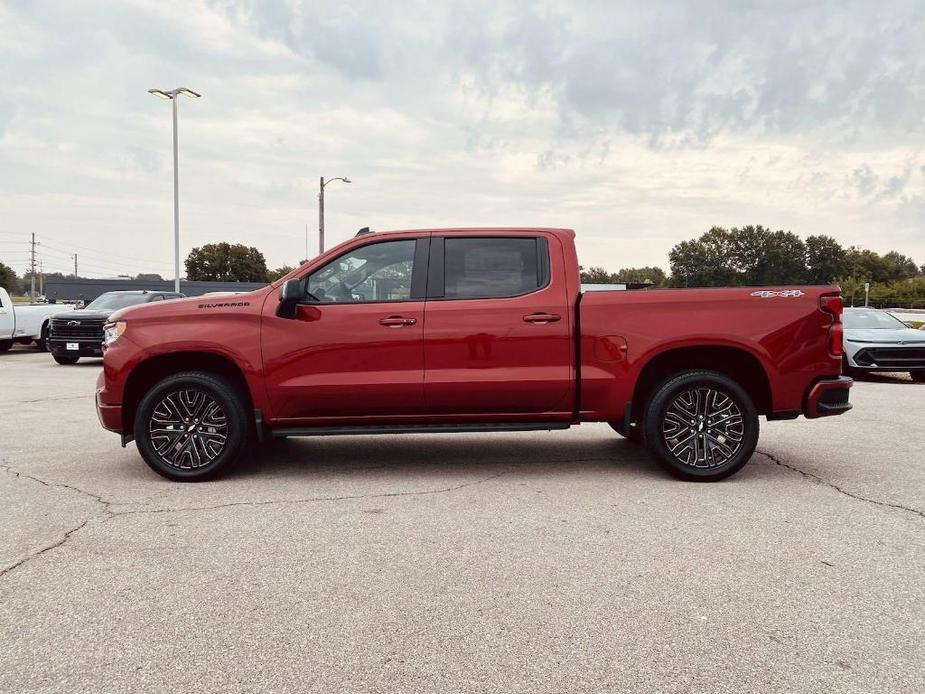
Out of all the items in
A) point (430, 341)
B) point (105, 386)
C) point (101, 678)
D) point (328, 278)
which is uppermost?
point (328, 278)

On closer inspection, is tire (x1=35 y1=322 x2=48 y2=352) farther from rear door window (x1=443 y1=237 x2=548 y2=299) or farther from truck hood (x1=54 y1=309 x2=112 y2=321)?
rear door window (x1=443 y1=237 x2=548 y2=299)

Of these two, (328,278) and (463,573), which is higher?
(328,278)

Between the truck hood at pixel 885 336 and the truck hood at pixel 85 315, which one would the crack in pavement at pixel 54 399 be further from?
the truck hood at pixel 885 336

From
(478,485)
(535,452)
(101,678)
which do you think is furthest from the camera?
(535,452)

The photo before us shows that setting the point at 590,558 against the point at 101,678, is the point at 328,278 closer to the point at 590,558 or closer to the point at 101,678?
the point at 590,558

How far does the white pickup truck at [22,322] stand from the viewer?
19391 millimetres

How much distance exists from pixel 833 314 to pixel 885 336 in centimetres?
948

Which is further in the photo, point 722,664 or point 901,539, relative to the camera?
point 901,539

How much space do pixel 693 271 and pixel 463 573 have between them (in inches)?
5090

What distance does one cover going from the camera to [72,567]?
13.0 ft

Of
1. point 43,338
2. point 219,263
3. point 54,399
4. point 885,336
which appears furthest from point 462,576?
point 219,263

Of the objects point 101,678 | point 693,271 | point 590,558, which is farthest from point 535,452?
point 693,271

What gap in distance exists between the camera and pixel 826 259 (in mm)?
124688

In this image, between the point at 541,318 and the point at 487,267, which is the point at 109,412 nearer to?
the point at 487,267
